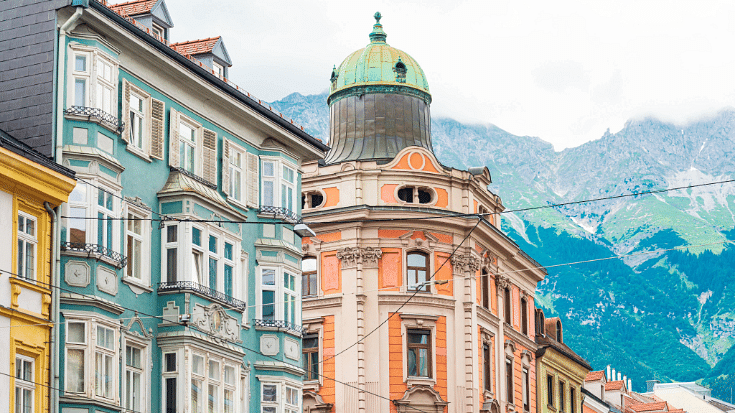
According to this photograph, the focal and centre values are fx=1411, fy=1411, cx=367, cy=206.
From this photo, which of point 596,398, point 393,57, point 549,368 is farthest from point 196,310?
point 596,398

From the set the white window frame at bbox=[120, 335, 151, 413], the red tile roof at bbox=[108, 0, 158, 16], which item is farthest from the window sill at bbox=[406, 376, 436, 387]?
the white window frame at bbox=[120, 335, 151, 413]

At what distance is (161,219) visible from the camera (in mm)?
39500

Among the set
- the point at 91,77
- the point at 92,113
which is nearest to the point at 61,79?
the point at 91,77

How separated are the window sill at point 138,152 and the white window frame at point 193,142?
6.70 feet

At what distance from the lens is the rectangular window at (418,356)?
64562mm

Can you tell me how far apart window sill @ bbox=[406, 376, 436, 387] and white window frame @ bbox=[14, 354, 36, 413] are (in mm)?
32210

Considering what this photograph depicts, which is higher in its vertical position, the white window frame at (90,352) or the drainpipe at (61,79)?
the drainpipe at (61,79)

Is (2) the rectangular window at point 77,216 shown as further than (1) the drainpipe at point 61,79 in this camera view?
No

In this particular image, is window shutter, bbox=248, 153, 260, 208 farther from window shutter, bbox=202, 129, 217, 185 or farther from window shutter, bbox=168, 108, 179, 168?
window shutter, bbox=168, 108, 179, 168

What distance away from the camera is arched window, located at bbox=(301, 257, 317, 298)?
6588 centimetres

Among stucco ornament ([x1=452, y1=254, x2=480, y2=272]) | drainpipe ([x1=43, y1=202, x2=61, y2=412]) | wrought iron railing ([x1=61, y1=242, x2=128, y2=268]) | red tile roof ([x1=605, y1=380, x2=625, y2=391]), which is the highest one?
stucco ornament ([x1=452, y1=254, x2=480, y2=272])

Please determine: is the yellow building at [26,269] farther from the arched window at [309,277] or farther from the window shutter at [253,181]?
the arched window at [309,277]

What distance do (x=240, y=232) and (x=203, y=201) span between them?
325cm

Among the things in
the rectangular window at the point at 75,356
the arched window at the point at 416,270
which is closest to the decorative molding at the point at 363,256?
the arched window at the point at 416,270
